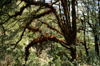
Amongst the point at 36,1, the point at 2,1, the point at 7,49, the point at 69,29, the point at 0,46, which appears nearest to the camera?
the point at 2,1

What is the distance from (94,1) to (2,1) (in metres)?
4.47

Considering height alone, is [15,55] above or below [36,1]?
below

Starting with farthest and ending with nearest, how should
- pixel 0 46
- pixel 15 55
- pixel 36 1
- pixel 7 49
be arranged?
pixel 15 55 < pixel 7 49 < pixel 0 46 < pixel 36 1

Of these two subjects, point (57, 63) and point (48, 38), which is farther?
point (57, 63)

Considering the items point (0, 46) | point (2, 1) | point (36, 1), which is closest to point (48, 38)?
point (36, 1)

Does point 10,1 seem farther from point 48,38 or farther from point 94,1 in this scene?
point 94,1

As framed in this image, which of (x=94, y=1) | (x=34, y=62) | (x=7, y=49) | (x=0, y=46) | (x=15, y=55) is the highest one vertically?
(x=94, y=1)

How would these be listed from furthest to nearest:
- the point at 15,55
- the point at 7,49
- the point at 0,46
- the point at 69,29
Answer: the point at 15,55 → the point at 7,49 → the point at 0,46 → the point at 69,29

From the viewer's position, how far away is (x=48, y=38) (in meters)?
4.81

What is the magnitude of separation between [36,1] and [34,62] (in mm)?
3688

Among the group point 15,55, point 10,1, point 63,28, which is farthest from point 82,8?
point 15,55

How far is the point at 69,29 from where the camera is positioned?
5.02 meters

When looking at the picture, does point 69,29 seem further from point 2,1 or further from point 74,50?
point 2,1

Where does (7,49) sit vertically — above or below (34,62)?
above
